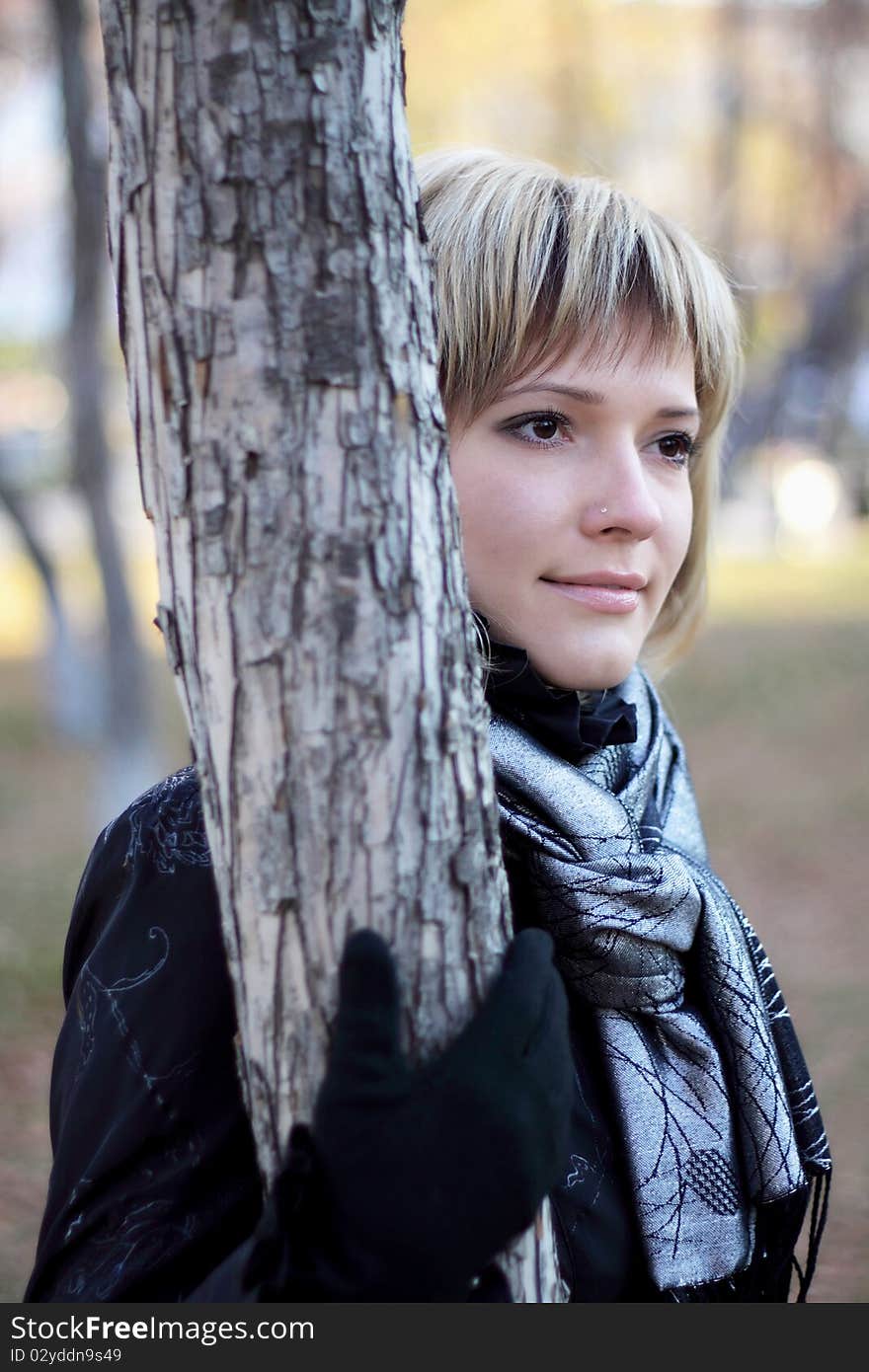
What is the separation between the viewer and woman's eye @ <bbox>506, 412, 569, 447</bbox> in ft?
5.23

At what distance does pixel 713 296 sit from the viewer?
5.72 feet

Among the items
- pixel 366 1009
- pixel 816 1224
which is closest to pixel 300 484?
pixel 366 1009

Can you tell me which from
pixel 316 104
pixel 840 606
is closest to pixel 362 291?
pixel 316 104

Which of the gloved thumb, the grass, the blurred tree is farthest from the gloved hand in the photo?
the blurred tree

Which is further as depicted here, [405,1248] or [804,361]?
[804,361]

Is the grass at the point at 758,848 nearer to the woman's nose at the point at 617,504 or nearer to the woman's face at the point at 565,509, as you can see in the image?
the woman's face at the point at 565,509

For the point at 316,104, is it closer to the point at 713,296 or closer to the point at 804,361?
the point at 713,296

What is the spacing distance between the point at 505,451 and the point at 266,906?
27.2 inches

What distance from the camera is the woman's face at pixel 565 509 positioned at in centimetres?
157

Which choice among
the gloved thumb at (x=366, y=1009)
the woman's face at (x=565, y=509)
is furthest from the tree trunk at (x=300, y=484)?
the woman's face at (x=565, y=509)

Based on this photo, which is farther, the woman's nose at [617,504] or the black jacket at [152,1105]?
the woman's nose at [617,504]

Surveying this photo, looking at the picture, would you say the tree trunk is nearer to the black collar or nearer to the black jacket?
the black jacket

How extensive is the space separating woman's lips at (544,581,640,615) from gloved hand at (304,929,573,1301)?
0.62 meters

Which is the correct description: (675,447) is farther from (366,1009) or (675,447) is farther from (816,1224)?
(816,1224)
